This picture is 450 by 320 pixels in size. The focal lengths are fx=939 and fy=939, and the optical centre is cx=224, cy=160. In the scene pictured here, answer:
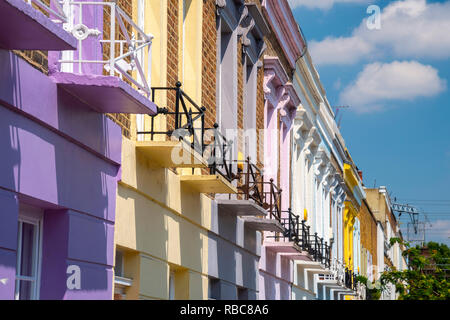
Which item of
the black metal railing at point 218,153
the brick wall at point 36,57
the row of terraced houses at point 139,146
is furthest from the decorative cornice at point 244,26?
the brick wall at point 36,57

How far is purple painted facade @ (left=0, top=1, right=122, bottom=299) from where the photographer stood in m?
6.96

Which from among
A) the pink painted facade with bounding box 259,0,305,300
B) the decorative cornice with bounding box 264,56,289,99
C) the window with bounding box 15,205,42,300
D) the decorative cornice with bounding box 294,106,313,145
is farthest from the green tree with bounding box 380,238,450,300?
the window with bounding box 15,205,42,300

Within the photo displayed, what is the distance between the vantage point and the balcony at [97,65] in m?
7.97

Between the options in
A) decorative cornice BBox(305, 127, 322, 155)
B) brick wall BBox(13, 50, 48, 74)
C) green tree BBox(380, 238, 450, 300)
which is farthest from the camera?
green tree BBox(380, 238, 450, 300)

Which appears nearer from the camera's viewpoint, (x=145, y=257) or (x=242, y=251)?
(x=145, y=257)

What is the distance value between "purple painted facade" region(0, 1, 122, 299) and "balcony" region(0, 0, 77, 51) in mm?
156

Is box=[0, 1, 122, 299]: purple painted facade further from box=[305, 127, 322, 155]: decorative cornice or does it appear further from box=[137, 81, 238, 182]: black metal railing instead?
box=[305, 127, 322, 155]: decorative cornice

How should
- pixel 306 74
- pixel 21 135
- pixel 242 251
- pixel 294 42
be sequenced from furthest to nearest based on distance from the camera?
pixel 306 74, pixel 294 42, pixel 242 251, pixel 21 135

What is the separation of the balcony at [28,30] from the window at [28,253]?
1.50 meters

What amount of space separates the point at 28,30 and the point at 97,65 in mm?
2559

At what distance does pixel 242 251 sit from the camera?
1616 cm
